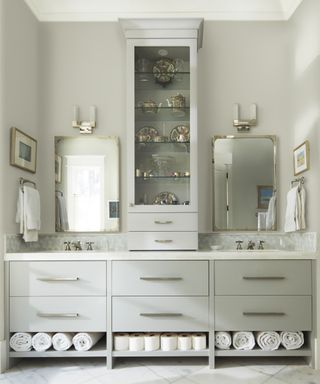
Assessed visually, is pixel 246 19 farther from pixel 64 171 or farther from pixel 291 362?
pixel 291 362

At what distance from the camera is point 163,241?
2.51 m

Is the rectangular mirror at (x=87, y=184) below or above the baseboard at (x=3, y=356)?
above

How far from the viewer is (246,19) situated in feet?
9.48

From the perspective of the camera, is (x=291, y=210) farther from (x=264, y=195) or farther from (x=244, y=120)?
(x=244, y=120)

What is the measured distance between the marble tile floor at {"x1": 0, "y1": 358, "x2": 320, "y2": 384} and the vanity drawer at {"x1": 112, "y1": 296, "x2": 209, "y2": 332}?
27cm

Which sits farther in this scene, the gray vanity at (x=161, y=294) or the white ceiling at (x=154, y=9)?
the white ceiling at (x=154, y=9)

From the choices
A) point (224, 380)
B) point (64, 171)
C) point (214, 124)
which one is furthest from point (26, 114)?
point (224, 380)

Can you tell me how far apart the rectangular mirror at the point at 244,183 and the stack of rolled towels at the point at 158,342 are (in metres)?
0.88

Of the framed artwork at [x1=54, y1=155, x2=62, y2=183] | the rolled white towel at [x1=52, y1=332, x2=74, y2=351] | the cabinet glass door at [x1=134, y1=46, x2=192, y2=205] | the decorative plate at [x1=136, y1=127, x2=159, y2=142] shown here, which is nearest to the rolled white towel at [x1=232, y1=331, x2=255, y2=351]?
the cabinet glass door at [x1=134, y1=46, x2=192, y2=205]

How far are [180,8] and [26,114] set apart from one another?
59.7 inches

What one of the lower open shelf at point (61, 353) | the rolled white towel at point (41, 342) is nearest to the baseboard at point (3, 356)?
the lower open shelf at point (61, 353)

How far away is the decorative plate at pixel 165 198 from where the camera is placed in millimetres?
2598

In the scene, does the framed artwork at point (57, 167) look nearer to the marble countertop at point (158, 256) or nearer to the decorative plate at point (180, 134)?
the marble countertop at point (158, 256)

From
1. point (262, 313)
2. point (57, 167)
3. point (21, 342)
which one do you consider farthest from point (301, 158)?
point (21, 342)
